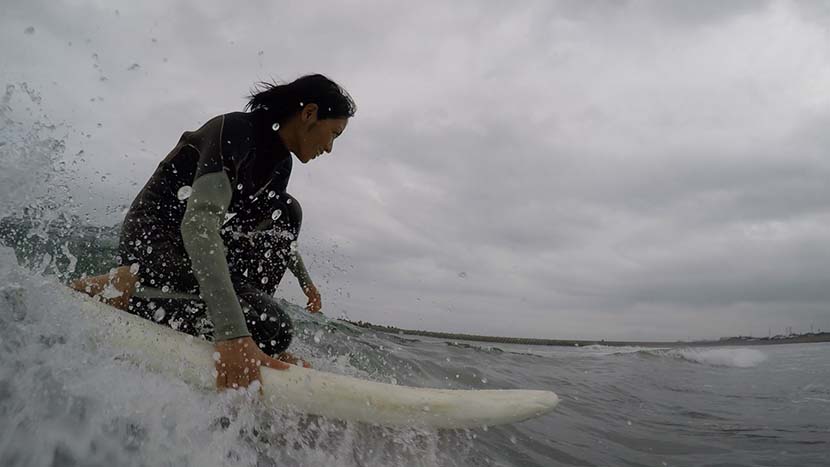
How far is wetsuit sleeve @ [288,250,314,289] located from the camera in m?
3.10

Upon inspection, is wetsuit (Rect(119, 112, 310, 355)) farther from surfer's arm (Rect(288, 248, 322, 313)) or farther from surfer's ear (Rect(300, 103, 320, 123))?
surfer's arm (Rect(288, 248, 322, 313))

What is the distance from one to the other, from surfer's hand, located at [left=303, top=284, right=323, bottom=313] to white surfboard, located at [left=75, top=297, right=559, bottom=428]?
103 cm

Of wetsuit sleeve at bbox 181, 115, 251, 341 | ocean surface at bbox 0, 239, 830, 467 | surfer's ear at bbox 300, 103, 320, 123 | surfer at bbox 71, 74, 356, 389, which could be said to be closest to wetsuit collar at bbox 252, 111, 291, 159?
surfer at bbox 71, 74, 356, 389

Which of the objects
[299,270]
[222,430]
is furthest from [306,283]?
[222,430]

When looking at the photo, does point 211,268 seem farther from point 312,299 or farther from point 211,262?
point 312,299

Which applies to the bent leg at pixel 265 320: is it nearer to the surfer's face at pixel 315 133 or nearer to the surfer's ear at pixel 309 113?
the surfer's face at pixel 315 133

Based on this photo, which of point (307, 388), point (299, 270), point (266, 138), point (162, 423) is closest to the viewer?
point (162, 423)

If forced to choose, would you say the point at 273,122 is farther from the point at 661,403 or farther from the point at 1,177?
the point at 661,403

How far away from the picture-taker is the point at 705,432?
3.21 metres

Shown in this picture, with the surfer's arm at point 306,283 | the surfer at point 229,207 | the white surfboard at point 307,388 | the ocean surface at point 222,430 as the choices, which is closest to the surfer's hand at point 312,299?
the surfer's arm at point 306,283

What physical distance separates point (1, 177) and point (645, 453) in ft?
11.7

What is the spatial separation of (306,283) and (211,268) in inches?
57.7

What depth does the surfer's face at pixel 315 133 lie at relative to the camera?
2.24 metres

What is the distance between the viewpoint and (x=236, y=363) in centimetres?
177
